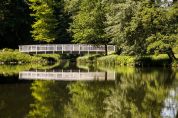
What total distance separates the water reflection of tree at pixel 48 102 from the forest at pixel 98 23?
60.5 ft

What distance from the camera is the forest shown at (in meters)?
35.9

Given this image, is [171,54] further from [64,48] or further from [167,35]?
[64,48]

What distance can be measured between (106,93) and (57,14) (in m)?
46.2

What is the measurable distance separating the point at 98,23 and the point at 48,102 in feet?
110

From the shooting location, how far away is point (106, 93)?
17.4 meters

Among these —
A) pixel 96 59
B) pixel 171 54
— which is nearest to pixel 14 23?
pixel 96 59

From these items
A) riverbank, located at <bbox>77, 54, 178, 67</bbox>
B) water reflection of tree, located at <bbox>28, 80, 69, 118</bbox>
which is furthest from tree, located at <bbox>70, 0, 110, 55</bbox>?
water reflection of tree, located at <bbox>28, 80, 69, 118</bbox>

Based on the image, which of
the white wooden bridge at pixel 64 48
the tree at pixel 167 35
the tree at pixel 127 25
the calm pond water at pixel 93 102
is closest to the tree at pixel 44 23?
the white wooden bridge at pixel 64 48

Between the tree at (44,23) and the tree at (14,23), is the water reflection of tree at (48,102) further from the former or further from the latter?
the tree at (14,23)

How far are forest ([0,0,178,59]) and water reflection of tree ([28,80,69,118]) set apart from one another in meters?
18.4

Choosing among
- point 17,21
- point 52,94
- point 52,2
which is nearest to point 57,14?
point 52,2

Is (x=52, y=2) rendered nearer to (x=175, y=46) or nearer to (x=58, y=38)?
(x=58, y=38)

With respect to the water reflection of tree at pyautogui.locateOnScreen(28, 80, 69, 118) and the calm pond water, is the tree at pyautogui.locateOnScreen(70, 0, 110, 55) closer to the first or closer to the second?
the calm pond water

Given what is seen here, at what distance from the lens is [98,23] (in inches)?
1887
